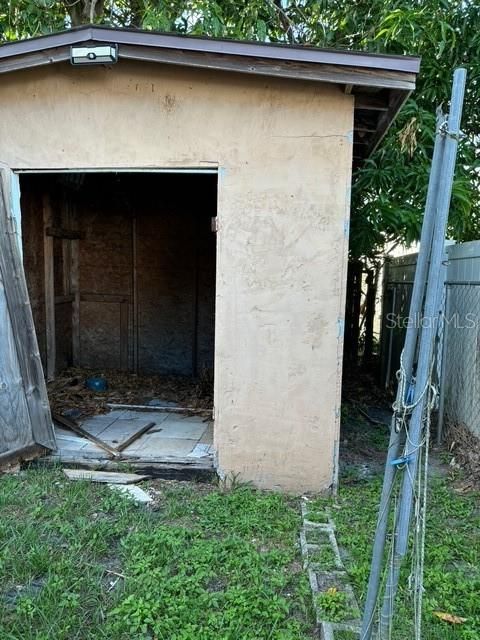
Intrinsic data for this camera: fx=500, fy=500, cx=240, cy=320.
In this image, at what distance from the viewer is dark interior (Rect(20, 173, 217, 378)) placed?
273 inches

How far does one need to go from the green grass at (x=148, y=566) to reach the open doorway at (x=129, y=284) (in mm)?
2902

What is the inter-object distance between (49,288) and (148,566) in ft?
14.7

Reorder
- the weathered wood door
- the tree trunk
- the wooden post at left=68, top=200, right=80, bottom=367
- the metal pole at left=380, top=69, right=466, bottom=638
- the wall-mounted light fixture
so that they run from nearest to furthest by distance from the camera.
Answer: the metal pole at left=380, top=69, right=466, bottom=638 < the wall-mounted light fixture < the weathered wood door < the wooden post at left=68, top=200, right=80, bottom=367 < the tree trunk

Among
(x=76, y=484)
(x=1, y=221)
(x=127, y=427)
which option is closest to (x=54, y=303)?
(x=127, y=427)

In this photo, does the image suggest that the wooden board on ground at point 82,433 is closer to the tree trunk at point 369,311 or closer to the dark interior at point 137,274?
the dark interior at point 137,274

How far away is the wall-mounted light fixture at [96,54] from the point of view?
322cm

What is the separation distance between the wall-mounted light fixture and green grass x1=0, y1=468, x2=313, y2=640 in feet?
9.36

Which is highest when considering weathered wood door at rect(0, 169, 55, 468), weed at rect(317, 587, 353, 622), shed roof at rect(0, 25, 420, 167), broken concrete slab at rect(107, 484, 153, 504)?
shed roof at rect(0, 25, 420, 167)

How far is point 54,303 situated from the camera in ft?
21.4

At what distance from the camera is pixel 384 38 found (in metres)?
5.99

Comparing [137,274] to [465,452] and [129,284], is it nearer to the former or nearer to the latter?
[129,284]

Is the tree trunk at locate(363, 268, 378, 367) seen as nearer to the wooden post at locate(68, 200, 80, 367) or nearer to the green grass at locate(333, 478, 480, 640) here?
the wooden post at locate(68, 200, 80, 367)

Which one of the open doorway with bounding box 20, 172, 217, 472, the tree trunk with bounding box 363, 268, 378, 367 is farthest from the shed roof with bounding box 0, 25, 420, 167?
the tree trunk with bounding box 363, 268, 378, 367

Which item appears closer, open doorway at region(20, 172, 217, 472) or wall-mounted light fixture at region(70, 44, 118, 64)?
wall-mounted light fixture at region(70, 44, 118, 64)
